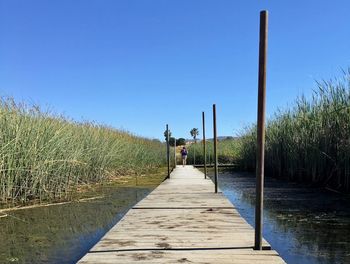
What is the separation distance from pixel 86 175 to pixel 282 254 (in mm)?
8229

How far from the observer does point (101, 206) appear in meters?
8.95

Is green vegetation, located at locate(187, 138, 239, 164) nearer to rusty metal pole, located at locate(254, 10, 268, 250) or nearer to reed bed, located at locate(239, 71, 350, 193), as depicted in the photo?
reed bed, located at locate(239, 71, 350, 193)

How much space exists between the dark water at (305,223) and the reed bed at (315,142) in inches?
29.7

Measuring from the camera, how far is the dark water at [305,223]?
5.20m

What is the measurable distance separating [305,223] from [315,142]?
5.76 m

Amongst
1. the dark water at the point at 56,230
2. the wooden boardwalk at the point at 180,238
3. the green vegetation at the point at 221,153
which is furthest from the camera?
the green vegetation at the point at 221,153

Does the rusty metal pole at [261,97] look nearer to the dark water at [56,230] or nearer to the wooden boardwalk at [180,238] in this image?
the wooden boardwalk at [180,238]

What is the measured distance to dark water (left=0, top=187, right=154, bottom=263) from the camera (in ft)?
16.9

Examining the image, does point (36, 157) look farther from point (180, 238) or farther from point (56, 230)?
point (180, 238)

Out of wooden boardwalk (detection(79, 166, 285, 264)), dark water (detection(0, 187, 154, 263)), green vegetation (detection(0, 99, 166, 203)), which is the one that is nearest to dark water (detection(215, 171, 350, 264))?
wooden boardwalk (detection(79, 166, 285, 264))

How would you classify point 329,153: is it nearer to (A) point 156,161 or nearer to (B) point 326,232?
(B) point 326,232

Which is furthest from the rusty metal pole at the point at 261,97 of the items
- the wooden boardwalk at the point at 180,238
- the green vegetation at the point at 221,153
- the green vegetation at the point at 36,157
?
the green vegetation at the point at 221,153

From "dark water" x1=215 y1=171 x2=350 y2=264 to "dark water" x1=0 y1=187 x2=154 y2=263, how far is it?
220 centimetres

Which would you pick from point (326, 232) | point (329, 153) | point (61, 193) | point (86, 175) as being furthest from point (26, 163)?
point (329, 153)
